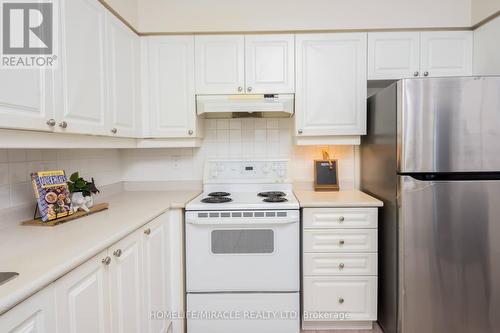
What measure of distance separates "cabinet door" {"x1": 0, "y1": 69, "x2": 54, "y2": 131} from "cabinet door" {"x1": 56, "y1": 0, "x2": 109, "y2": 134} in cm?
8

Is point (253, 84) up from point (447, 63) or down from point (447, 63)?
down

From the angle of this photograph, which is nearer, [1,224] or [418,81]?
[1,224]

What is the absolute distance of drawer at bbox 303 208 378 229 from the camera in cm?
184

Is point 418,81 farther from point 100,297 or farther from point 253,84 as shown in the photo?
point 100,297

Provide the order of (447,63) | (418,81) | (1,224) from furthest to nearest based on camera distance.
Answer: (447,63)
(418,81)
(1,224)

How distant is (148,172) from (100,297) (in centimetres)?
152

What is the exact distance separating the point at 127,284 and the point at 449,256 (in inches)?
68.6

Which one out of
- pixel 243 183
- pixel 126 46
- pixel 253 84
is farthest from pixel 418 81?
pixel 126 46

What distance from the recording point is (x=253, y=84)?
6.84 feet

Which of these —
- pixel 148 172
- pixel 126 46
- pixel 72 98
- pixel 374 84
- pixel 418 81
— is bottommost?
pixel 148 172

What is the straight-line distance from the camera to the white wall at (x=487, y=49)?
6.01 ft

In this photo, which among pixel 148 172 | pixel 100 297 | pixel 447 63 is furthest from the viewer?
pixel 148 172

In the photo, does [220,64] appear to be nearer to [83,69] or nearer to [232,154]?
[232,154]

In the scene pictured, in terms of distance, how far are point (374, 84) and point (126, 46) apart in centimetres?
189
